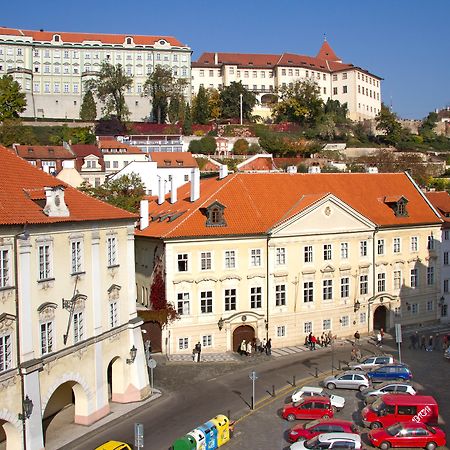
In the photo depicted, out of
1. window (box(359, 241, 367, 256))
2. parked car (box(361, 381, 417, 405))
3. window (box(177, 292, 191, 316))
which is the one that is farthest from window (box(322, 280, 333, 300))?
parked car (box(361, 381, 417, 405))

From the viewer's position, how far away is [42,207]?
27.1 meters

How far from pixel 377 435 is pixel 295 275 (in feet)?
63.5

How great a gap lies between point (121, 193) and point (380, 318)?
94.2 ft

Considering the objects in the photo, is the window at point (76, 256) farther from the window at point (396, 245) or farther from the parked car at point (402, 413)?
the window at point (396, 245)

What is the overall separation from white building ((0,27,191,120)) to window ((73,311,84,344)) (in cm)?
10462

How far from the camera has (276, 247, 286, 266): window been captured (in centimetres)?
4503

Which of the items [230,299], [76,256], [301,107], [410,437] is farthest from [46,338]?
[301,107]

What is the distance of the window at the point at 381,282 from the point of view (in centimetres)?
4966

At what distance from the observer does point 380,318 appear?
50.2 meters

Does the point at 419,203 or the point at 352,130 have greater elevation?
the point at 352,130

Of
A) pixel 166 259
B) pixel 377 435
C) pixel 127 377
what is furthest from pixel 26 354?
A: pixel 166 259

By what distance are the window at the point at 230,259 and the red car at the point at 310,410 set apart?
1484cm

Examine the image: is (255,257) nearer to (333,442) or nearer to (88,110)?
(333,442)

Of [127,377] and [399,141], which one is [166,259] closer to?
[127,377]
